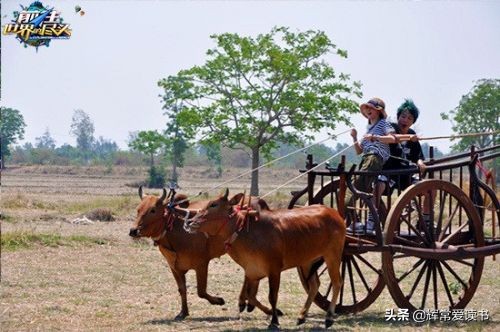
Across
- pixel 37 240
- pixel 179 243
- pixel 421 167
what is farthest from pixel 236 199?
pixel 37 240

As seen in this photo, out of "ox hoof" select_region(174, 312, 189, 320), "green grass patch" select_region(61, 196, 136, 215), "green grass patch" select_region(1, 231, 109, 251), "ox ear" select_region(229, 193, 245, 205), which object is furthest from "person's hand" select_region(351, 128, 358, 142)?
"green grass patch" select_region(61, 196, 136, 215)

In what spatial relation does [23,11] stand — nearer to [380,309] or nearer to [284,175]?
[380,309]

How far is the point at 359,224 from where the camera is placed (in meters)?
10.4

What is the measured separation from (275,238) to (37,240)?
9.84m

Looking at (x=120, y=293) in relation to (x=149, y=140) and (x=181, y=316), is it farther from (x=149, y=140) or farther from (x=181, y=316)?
(x=149, y=140)

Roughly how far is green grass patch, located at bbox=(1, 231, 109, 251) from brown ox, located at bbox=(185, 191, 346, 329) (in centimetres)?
881

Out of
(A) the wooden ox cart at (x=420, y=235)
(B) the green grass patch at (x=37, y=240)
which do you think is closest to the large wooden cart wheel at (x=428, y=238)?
(A) the wooden ox cart at (x=420, y=235)

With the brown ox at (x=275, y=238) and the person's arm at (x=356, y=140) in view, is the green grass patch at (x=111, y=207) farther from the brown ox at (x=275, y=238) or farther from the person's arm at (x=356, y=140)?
the brown ox at (x=275, y=238)

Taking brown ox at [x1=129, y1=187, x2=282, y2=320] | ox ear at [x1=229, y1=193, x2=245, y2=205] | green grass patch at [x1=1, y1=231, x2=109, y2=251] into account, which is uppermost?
ox ear at [x1=229, y1=193, x2=245, y2=205]

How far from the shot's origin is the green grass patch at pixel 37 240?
1698cm

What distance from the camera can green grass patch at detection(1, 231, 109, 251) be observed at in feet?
55.7

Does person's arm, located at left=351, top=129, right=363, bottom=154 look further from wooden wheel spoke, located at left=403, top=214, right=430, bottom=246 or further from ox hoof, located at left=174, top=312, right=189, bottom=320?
ox hoof, located at left=174, top=312, right=189, bottom=320

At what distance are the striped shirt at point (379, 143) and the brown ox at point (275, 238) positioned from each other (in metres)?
1.06

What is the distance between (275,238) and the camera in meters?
9.21
